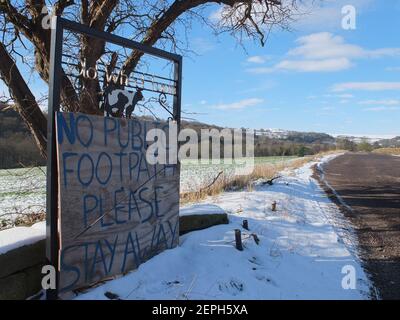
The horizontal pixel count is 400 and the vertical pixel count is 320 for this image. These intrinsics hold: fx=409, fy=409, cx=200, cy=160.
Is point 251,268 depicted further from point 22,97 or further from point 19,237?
point 22,97

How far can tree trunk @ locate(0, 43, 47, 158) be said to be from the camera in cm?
737

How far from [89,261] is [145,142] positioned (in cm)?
171

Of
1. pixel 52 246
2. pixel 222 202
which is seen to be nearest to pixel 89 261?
pixel 52 246

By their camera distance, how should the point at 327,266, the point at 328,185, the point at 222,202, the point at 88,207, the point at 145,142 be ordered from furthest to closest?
1. the point at 328,185
2. the point at 222,202
3. the point at 327,266
4. the point at 145,142
5. the point at 88,207

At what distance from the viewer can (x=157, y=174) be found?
18.6 ft

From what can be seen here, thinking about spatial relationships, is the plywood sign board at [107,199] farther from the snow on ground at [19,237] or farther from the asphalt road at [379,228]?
the asphalt road at [379,228]

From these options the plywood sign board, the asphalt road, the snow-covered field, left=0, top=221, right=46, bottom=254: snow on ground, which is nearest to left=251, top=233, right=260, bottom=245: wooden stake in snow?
the plywood sign board

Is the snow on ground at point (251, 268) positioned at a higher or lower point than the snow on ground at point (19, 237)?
lower

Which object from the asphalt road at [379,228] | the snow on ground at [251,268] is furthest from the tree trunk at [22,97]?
the asphalt road at [379,228]

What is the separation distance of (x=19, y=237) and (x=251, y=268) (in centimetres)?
296

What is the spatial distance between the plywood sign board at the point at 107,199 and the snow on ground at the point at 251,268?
9.4 inches

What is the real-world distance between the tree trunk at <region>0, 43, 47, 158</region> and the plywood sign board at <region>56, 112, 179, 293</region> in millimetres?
3019

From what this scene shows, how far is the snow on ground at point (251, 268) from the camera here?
4.71 m
